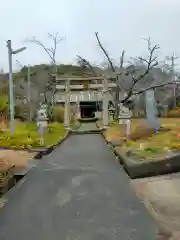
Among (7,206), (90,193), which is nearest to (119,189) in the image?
(90,193)

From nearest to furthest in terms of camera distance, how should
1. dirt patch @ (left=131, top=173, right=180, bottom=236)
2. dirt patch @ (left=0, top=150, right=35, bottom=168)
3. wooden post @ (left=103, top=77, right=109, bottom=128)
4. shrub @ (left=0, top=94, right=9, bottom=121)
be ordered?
dirt patch @ (left=131, top=173, right=180, bottom=236) < dirt patch @ (left=0, top=150, right=35, bottom=168) < wooden post @ (left=103, top=77, right=109, bottom=128) < shrub @ (left=0, top=94, right=9, bottom=121)

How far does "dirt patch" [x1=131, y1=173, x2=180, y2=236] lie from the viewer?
16.9 feet

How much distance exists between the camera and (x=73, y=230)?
493 centimetres

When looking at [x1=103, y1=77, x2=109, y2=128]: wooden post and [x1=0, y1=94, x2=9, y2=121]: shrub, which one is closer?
[x1=103, y1=77, x2=109, y2=128]: wooden post

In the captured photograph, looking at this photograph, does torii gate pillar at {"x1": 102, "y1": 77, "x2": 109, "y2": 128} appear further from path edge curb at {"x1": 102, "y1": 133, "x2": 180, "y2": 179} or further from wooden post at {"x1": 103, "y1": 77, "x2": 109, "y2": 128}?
path edge curb at {"x1": 102, "y1": 133, "x2": 180, "y2": 179}

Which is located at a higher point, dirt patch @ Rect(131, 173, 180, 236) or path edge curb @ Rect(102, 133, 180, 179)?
path edge curb @ Rect(102, 133, 180, 179)

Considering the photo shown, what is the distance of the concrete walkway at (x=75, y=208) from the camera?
15.8 ft

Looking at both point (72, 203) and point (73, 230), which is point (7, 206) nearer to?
point (72, 203)

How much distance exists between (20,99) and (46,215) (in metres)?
34.5

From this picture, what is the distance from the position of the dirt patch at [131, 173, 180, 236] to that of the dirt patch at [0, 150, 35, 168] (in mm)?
3888

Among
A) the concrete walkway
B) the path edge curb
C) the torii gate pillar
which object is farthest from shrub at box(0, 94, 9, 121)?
the path edge curb

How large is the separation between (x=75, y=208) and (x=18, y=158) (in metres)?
5.64

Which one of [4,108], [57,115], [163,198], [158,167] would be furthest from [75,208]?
[57,115]

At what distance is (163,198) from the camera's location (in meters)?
6.51
